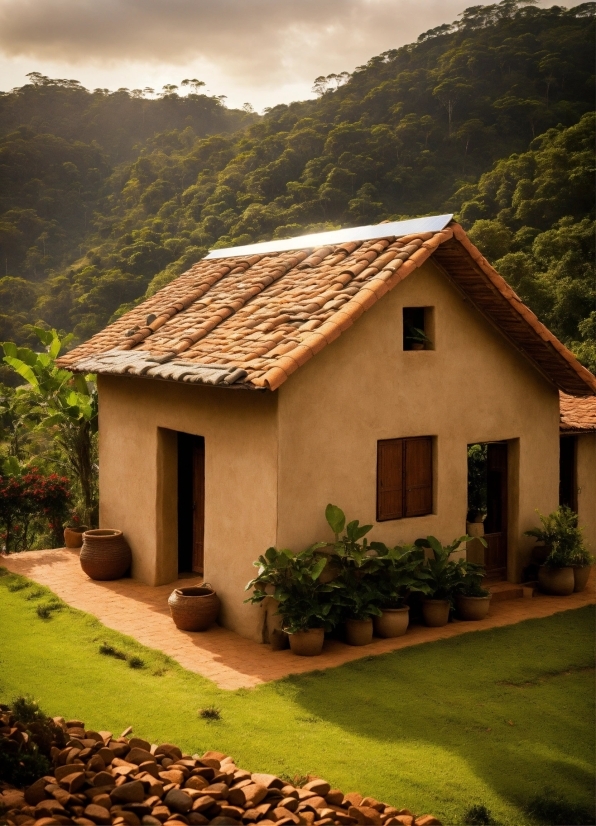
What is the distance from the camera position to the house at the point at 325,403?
10.9 meters

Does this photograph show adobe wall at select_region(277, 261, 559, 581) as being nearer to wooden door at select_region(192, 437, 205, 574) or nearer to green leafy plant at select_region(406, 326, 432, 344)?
green leafy plant at select_region(406, 326, 432, 344)

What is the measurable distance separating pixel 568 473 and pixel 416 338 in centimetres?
512

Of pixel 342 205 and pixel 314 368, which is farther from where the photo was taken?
pixel 342 205

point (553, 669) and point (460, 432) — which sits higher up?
point (460, 432)

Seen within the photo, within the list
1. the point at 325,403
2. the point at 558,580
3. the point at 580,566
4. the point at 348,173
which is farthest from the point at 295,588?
the point at 348,173

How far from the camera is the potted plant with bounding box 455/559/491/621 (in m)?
11.7

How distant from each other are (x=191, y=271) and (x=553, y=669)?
1004 cm

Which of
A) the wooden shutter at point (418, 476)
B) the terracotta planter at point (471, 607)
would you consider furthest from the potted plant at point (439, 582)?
the wooden shutter at point (418, 476)

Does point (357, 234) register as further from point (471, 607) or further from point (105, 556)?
point (105, 556)

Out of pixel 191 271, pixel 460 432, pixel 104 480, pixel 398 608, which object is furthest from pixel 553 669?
pixel 191 271

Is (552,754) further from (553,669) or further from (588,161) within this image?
(588,161)

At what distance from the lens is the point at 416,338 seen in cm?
1223

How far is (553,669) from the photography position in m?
9.98

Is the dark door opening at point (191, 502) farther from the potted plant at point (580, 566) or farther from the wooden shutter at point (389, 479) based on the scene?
the potted plant at point (580, 566)
